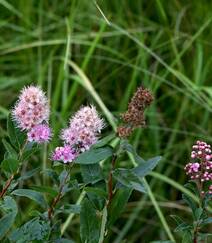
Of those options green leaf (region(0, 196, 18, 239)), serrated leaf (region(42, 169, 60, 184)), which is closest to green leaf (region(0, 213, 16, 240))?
green leaf (region(0, 196, 18, 239))

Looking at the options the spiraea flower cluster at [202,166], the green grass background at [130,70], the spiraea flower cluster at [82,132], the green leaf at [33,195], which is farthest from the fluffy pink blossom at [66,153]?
the green grass background at [130,70]

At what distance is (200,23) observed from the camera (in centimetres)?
304

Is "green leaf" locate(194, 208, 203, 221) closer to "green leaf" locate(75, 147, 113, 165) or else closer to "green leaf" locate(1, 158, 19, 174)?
"green leaf" locate(75, 147, 113, 165)

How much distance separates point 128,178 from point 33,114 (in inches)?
8.6

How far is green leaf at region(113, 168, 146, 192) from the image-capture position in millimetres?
1271

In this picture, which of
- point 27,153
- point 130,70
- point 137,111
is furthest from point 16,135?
point 130,70

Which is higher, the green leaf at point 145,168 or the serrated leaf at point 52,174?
the serrated leaf at point 52,174

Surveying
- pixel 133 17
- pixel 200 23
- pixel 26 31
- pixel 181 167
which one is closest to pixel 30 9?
pixel 26 31

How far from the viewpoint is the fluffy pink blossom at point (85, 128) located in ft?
4.17

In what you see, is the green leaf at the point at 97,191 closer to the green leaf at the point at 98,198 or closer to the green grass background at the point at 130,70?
the green leaf at the point at 98,198

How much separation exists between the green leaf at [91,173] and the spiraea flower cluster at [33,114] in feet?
0.33

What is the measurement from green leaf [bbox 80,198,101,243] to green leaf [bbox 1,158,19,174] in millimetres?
148

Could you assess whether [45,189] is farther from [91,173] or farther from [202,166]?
[202,166]

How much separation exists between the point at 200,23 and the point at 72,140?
6.17 ft
